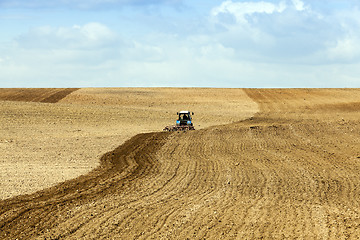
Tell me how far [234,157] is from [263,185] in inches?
317

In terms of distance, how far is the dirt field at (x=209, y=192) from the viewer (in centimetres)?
1349

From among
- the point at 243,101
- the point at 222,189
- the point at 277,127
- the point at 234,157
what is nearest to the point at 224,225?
the point at 222,189

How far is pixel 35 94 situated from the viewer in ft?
262

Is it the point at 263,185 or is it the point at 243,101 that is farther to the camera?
the point at 243,101

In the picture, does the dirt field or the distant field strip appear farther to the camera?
the distant field strip

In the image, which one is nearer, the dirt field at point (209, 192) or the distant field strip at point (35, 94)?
the dirt field at point (209, 192)

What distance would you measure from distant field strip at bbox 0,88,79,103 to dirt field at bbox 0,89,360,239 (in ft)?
129

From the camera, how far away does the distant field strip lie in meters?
73.7

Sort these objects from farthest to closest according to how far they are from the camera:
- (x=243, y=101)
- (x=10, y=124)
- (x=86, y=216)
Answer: (x=243, y=101) < (x=10, y=124) < (x=86, y=216)

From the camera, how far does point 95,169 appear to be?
78.0ft

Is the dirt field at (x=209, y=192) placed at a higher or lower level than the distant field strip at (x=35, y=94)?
lower

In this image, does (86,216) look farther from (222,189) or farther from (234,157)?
(234,157)

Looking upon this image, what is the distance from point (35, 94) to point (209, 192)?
65567 millimetres

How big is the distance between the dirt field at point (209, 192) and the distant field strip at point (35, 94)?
39.3 meters
